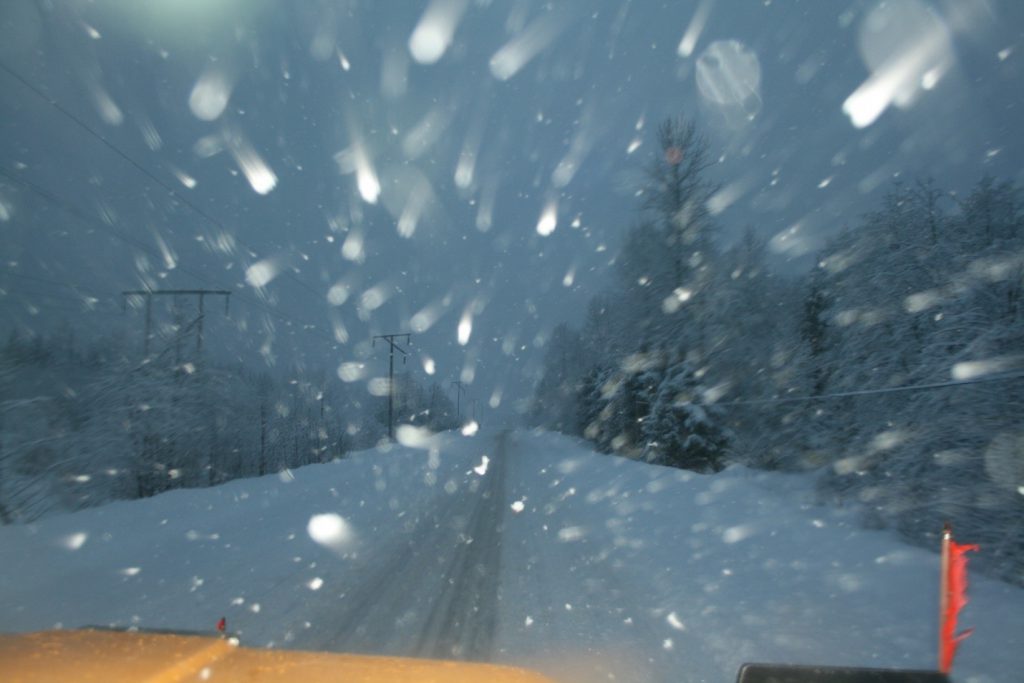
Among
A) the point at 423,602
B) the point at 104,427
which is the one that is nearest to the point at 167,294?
the point at 104,427

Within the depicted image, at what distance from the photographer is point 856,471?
998cm

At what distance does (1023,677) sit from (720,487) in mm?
9050

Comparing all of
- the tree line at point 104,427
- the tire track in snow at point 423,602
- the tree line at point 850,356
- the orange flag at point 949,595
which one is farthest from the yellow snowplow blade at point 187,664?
the tree line at point 104,427

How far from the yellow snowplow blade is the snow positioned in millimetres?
2342

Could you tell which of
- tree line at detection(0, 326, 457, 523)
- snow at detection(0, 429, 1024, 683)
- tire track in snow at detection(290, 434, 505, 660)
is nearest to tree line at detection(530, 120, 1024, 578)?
snow at detection(0, 429, 1024, 683)

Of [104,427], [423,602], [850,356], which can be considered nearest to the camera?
[423,602]

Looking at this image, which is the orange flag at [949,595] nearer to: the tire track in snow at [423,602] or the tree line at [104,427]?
the tire track in snow at [423,602]

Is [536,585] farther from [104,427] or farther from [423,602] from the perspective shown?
[104,427]

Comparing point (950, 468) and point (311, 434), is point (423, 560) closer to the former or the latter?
point (950, 468)

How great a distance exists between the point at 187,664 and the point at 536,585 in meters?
5.07

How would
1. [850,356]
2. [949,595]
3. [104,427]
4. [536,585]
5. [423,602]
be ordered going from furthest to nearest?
[104,427] → [850,356] → [536,585] → [423,602] → [949,595]

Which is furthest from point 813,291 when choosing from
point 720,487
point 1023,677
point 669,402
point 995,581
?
point 1023,677

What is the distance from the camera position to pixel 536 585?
670 centimetres

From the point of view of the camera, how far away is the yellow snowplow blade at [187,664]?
2.04 m
